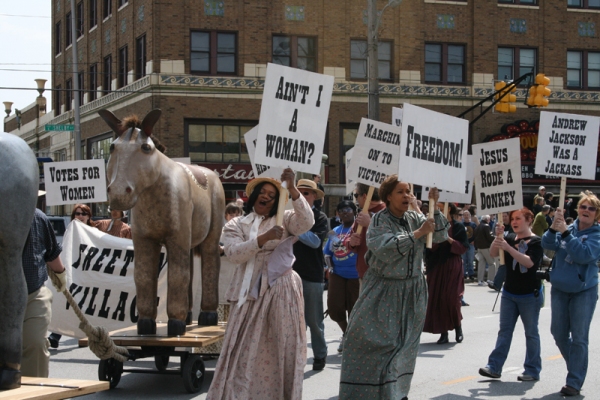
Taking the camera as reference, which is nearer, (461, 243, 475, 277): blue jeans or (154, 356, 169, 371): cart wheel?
(154, 356, 169, 371): cart wheel

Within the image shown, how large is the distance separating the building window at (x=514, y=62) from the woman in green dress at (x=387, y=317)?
29.4 m

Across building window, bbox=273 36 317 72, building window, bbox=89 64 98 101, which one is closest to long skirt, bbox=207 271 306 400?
building window, bbox=273 36 317 72

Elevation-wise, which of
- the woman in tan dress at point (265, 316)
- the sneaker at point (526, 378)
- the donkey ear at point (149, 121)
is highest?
the donkey ear at point (149, 121)

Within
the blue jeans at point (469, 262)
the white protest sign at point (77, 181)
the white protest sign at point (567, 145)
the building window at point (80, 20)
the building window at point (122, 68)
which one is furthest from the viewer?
the building window at point (80, 20)

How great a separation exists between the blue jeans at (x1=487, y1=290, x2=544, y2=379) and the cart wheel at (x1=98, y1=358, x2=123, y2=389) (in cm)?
374

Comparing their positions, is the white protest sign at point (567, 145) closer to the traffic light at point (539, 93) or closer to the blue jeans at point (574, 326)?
the blue jeans at point (574, 326)

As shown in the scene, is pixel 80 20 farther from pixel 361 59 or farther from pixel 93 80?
pixel 361 59

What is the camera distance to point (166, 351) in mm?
8625

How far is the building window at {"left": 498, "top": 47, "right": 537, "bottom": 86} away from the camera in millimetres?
35219

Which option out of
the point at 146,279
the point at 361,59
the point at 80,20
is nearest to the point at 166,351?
the point at 146,279

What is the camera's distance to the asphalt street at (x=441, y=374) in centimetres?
852

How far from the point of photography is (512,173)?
9.62m

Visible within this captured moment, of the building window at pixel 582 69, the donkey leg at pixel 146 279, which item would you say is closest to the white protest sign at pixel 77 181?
the donkey leg at pixel 146 279

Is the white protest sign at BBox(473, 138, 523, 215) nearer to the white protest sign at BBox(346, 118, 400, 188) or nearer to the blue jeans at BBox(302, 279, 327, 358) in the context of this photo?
the white protest sign at BBox(346, 118, 400, 188)
